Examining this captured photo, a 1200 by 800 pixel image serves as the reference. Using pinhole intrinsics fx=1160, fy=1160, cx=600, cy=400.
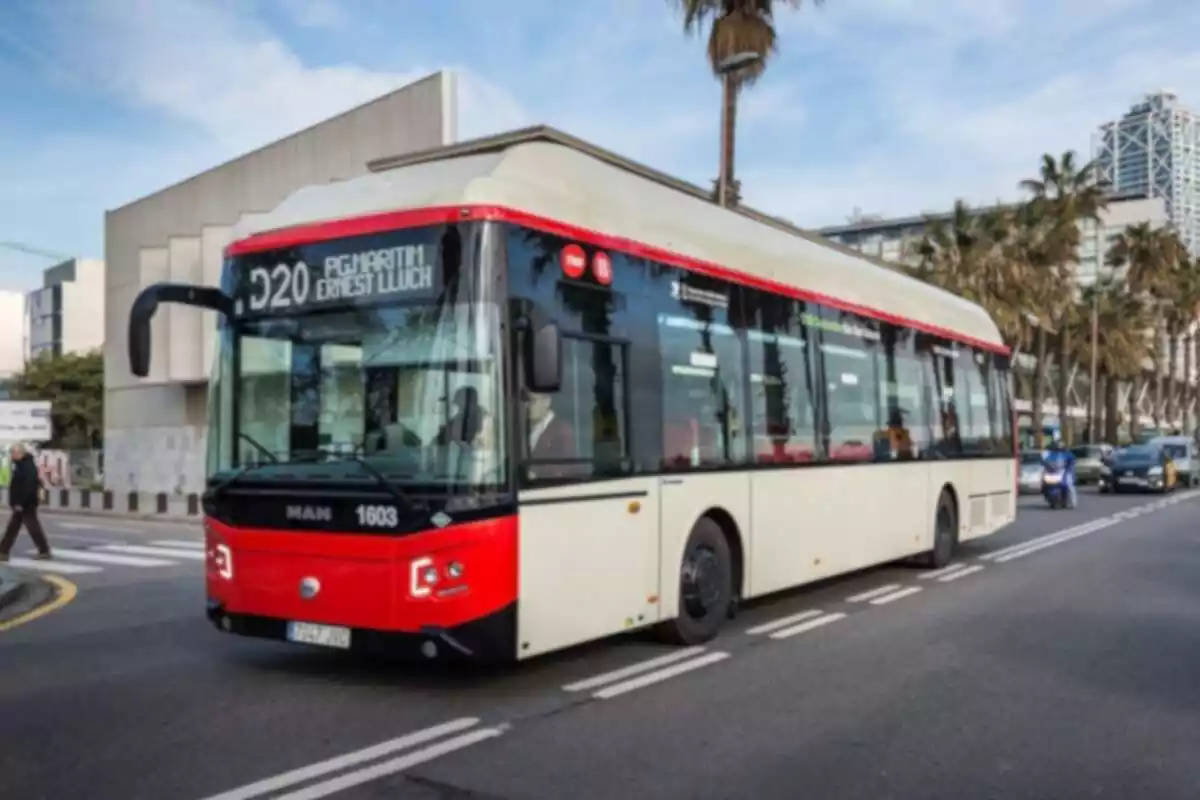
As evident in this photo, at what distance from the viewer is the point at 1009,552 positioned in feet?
53.8

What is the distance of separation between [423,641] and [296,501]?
122 centimetres

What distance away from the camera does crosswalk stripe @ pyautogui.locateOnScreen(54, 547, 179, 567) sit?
57.0 feet

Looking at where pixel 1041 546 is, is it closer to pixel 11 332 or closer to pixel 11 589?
pixel 11 589

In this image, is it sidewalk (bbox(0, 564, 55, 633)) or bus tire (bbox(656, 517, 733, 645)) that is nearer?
bus tire (bbox(656, 517, 733, 645))

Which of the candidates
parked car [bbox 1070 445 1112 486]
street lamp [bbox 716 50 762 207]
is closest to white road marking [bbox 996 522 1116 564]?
street lamp [bbox 716 50 762 207]

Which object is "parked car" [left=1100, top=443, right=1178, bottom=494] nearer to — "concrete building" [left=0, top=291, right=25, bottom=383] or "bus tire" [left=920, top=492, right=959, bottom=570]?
"bus tire" [left=920, top=492, right=959, bottom=570]

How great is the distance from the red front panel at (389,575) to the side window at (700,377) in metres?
2.03

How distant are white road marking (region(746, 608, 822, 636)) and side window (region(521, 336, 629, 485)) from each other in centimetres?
261

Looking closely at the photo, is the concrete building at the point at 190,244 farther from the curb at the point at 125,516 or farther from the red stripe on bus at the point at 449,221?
the red stripe on bus at the point at 449,221

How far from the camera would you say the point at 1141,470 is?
3450cm

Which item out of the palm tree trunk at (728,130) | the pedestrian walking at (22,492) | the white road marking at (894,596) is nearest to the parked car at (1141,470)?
the palm tree trunk at (728,130)

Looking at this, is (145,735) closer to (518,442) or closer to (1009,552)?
(518,442)

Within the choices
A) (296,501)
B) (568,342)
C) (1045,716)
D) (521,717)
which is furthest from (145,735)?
(1045,716)

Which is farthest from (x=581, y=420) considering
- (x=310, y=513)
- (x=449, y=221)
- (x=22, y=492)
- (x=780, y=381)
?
(x=22, y=492)
